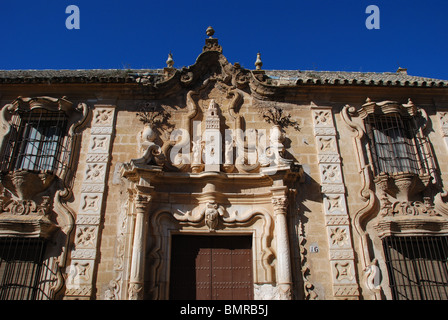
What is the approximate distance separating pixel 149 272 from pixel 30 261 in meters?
2.25

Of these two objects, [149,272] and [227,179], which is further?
[227,179]

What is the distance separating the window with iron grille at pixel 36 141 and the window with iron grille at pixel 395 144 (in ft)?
22.7

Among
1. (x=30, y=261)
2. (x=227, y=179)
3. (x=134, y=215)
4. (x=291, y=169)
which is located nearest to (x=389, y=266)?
(x=291, y=169)

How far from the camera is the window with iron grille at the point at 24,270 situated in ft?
22.1

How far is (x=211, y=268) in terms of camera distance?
7258 millimetres

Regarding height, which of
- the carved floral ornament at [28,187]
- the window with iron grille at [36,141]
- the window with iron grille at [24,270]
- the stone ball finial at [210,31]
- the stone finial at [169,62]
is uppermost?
the stone ball finial at [210,31]

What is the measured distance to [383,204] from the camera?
7.61m

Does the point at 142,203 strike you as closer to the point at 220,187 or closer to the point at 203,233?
the point at 203,233

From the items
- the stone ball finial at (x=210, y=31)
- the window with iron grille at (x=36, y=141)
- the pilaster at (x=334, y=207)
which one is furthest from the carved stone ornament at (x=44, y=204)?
the pilaster at (x=334, y=207)

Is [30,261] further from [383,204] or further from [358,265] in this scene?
[383,204]

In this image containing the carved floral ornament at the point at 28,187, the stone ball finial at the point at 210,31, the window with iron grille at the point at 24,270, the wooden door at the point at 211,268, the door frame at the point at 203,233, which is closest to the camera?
the window with iron grille at the point at 24,270

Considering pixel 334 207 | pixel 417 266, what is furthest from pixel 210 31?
pixel 417 266

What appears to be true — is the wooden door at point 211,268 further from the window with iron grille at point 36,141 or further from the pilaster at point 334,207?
the window with iron grille at point 36,141

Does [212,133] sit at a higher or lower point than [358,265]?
higher
